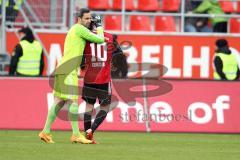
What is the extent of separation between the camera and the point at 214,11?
2623 cm

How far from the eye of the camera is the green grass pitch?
43.0ft

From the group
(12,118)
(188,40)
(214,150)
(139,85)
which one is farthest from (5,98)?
(188,40)

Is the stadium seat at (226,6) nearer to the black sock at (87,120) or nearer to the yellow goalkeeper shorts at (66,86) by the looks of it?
the black sock at (87,120)

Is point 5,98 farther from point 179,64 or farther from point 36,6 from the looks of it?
point 179,64

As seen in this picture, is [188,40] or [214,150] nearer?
[214,150]

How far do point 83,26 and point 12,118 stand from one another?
179 inches

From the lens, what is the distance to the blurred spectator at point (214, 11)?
26.2 meters

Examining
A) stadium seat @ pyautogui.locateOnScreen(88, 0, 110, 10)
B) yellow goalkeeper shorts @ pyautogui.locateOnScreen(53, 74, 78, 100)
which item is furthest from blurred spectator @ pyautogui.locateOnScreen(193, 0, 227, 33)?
yellow goalkeeper shorts @ pyautogui.locateOnScreen(53, 74, 78, 100)

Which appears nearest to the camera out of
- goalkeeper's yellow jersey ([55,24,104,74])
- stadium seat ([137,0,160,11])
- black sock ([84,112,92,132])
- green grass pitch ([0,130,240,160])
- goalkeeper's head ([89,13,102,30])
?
green grass pitch ([0,130,240,160])

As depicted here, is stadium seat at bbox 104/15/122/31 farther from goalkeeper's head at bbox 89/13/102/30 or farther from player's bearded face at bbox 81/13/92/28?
player's bearded face at bbox 81/13/92/28

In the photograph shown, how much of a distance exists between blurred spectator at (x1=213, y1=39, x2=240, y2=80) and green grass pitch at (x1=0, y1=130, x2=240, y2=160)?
338 cm

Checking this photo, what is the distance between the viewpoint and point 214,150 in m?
14.7

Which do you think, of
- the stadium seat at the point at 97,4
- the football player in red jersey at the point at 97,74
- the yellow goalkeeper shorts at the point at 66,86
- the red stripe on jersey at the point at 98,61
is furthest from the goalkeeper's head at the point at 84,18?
the stadium seat at the point at 97,4

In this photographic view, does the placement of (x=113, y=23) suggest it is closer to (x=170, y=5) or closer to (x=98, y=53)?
(x=170, y=5)
